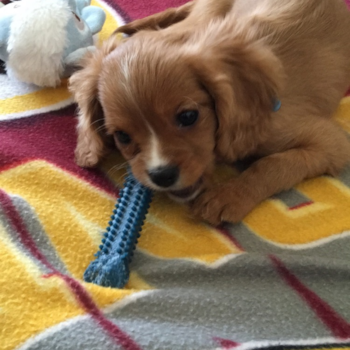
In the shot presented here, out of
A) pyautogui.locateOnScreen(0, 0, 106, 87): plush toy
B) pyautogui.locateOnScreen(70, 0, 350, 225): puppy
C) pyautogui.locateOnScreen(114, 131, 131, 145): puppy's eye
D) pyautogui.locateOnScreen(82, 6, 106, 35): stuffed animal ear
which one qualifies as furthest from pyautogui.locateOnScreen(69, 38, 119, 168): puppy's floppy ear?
pyautogui.locateOnScreen(82, 6, 106, 35): stuffed animal ear

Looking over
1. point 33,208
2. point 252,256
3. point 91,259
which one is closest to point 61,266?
point 91,259

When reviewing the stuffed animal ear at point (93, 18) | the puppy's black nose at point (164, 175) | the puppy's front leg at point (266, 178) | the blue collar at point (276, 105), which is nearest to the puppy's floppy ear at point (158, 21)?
the stuffed animal ear at point (93, 18)

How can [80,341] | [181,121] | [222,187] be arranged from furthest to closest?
1. [222,187]
2. [181,121]
3. [80,341]

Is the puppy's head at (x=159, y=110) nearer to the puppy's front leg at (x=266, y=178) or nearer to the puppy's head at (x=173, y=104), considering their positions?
the puppy's head at (x=173, y=104)

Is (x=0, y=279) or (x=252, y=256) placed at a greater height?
(x=252, y=256)

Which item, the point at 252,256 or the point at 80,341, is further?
the point at 252,256

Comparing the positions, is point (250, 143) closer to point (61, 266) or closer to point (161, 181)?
point (161, 181)

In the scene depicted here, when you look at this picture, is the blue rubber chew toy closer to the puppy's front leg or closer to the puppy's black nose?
the puppy's black nose
